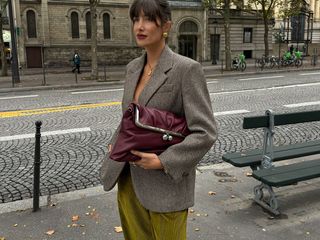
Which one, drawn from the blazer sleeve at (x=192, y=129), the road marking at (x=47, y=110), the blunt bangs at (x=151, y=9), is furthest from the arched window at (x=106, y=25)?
the blazer sleeve at (x=192, y=129)

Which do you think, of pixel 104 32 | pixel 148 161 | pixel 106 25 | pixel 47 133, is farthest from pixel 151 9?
pixel 106 25

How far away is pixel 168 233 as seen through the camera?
2.14 meters

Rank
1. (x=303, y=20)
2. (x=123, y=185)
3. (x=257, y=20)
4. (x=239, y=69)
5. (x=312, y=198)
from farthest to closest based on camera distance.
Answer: (x=303, y=20) → (x=257, y=20) → (x=239, y=69) → (x=312, y=198) → (x=123, y=185)

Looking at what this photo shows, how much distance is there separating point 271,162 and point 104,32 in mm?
33718

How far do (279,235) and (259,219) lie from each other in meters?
0.36

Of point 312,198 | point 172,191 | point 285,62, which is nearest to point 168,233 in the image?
point 172,191

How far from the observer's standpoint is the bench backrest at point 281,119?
3.91 metres

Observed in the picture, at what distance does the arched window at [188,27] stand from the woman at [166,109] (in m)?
37.4

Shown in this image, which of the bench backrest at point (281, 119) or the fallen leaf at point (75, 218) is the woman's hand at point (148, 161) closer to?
the bench backrest at point (281, 119)

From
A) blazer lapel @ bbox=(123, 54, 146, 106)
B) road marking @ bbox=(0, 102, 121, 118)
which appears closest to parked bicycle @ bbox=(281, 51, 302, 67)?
road marking @ bbox=(0, 102, 121, 118)

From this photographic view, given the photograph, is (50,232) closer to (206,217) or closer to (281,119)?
(206,217)

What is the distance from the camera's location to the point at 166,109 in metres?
2.01

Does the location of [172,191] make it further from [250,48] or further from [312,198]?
[250,48]

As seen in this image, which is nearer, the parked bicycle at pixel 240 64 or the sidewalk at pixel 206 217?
the sidewalk at pixel 206 217
